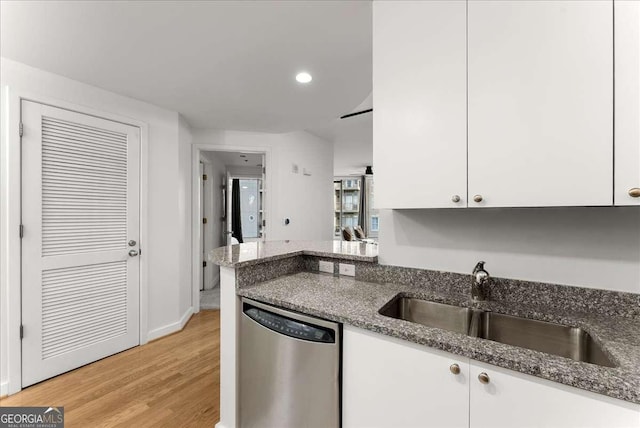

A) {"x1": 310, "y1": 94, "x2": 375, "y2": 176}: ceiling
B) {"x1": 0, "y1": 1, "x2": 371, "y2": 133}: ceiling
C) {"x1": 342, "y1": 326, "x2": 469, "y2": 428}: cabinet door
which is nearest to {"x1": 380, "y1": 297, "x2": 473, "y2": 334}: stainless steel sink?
{"x1": 342, "y1": 326, "x2": 469, "y2": 428}: cabinet door

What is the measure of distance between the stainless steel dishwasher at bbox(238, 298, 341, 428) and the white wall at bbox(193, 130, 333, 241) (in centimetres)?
254

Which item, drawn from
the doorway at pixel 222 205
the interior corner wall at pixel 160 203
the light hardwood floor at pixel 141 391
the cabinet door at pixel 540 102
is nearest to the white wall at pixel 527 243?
the cabinet door at pixel 540 102

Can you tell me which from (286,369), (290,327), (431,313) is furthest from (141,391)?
(431,313)

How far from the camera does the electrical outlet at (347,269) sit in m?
1.72

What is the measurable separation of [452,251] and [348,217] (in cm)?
753

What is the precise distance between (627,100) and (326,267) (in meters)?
1.48

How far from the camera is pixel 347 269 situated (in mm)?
1740

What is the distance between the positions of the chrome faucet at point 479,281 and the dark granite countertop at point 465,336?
4 centimetres

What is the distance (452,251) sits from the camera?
145cm

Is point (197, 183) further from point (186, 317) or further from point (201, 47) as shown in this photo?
point (201, 47)

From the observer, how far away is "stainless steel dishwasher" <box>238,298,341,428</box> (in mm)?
1163

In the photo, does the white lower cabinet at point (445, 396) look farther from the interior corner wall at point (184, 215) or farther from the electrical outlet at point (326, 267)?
the interior corner wall at point (184, 215)

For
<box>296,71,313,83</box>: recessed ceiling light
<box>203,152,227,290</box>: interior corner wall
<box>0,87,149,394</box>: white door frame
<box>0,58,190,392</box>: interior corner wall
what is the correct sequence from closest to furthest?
<box>0,87,149,394</box>: white door frame < <box>296,71,313,83</box>: recessed ceiling light < <box>0,58,190,392</box>: interior corner wall < <box>203,152,227,290</box>: interior corner wall

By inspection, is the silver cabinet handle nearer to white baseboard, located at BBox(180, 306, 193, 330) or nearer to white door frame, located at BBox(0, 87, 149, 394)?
white door frame, located at BBox(0, 87, 149, 394)
